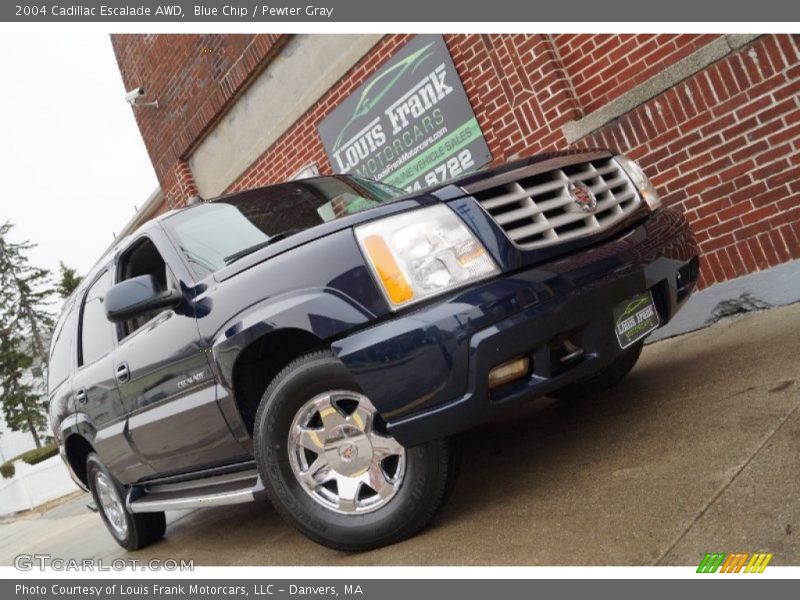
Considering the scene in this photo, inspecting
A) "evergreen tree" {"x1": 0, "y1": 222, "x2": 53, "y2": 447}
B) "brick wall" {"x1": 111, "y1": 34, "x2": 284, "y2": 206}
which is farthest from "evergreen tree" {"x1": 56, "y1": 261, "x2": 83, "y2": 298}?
"brick wall" {"x1": 111, "y1": 34, "x2": 284, "y2": 206}

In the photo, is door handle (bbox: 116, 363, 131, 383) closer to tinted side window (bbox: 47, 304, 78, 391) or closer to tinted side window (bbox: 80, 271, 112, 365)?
tinted side window (bbox: 80, 271, 112, 365)

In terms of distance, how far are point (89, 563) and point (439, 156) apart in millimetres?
4436

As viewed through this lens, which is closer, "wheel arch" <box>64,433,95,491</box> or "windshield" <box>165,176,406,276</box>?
"windshield" <box>165,176,406,276</box>

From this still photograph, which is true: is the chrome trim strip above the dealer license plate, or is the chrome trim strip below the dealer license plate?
below

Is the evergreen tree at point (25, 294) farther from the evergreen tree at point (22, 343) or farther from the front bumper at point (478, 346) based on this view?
the front bumper at point (478, 346)

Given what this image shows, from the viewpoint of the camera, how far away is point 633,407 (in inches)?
135

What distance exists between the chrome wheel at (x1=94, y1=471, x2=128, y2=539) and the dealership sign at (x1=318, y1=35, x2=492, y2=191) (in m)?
3.62

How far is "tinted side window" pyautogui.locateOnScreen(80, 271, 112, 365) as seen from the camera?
14.0 ft

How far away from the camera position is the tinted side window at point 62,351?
4.92 m

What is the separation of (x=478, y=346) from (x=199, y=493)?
186 cm

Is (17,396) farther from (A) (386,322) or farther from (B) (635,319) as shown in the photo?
(B) (635,319)

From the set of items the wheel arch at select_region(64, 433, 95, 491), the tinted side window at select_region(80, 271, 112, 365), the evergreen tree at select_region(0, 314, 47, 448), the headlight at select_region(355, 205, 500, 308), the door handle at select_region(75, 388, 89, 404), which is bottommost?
the wheel arch at select_region(64, 433, 95, 491)

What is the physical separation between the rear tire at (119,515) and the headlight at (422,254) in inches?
115

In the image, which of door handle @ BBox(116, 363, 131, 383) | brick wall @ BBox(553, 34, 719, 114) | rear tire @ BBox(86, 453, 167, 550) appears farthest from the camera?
brick wall @ BBox(553, 34, 719, 114)
